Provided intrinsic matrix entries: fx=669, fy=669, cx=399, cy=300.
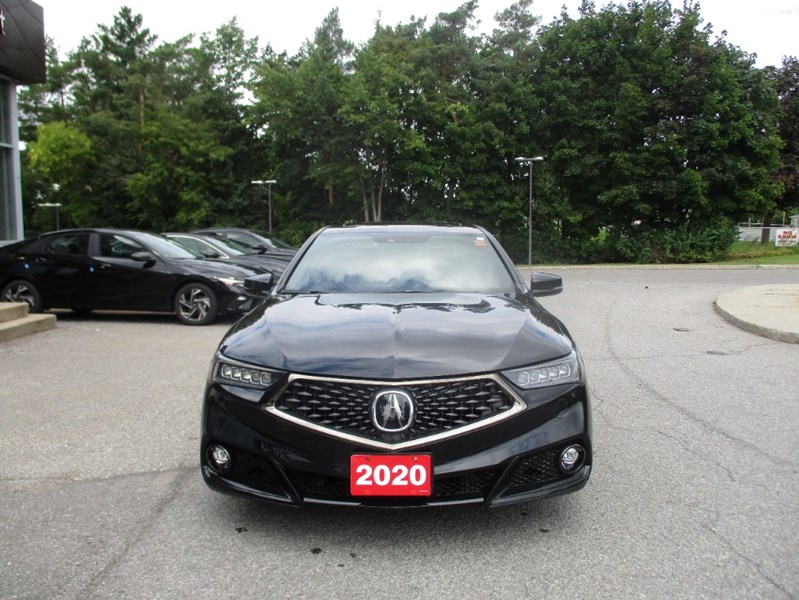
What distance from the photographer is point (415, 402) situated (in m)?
2.82

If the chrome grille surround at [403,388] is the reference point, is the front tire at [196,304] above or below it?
below

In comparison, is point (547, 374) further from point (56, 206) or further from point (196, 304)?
point (56, 206)

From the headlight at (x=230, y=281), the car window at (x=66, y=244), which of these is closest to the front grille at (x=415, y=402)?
the headlight at (x=230, y=281)

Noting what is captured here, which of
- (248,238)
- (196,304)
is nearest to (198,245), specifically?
(248,238)

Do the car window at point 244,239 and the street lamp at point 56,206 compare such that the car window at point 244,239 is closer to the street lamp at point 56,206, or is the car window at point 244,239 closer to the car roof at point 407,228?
the car roof at point 407,228

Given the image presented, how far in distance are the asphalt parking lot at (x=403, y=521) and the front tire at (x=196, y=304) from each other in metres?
4.15

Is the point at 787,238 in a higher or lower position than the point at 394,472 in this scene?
higher

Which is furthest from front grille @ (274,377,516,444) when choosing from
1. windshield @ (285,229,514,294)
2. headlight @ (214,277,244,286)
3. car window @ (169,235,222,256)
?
car window @ (169,235,222,256)

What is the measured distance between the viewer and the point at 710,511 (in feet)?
11.1

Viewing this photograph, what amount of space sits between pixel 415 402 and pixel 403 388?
0.26 feet

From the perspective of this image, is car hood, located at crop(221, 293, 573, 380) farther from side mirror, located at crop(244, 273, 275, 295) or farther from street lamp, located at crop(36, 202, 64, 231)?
street lamp, located at crop(36, 202, 64, 231)

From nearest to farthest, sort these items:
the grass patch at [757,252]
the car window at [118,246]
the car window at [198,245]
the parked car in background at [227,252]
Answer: the car window at [118,246] < the parked car in background at [227,252] < the car window at [198,245] < the grass patch at [757,252]

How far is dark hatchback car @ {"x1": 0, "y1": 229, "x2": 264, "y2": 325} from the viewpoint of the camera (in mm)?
10320

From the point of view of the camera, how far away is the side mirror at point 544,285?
485 cm
